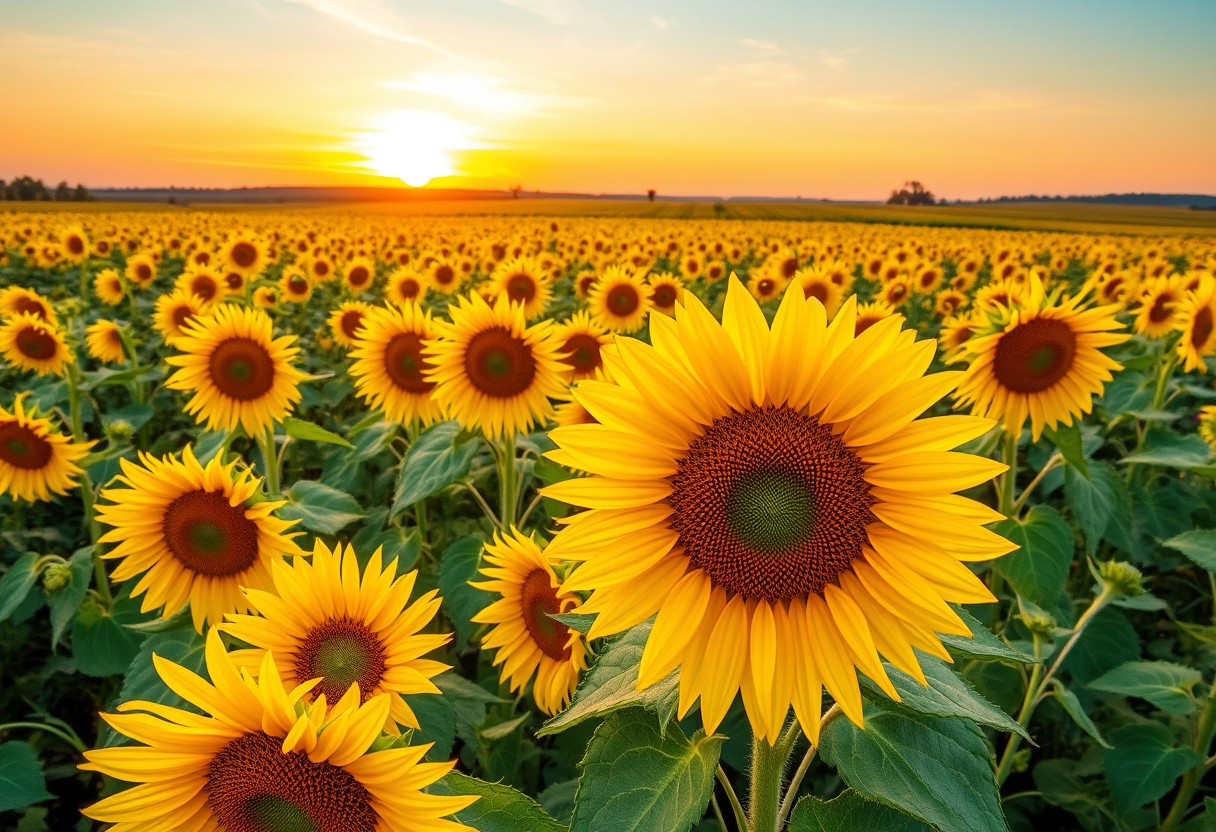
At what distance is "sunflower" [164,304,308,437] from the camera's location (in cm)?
437

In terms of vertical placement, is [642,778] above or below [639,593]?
below

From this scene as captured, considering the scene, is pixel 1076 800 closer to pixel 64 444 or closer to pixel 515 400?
pixel 515 400

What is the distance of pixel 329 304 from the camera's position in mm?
13695

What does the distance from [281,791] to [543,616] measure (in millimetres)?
1407

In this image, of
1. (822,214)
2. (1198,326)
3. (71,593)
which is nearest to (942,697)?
(71,593)

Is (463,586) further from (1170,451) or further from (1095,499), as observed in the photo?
(1170,451)

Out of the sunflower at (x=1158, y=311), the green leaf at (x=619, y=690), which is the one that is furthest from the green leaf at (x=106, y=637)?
the sunflower at (x=1158, y=311)

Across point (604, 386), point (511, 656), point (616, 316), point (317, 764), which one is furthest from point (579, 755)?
point (616, 316)

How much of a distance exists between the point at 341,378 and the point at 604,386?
6.82 m

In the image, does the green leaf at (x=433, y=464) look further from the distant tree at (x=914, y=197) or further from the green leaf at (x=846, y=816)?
the distant tree at (x=914, y=197)

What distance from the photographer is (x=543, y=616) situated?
109 inches

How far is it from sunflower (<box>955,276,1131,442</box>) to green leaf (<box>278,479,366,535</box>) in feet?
9.71

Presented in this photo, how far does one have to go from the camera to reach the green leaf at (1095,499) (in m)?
3.55

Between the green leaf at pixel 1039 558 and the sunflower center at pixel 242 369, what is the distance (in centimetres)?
412
